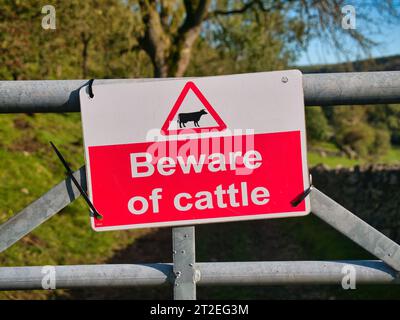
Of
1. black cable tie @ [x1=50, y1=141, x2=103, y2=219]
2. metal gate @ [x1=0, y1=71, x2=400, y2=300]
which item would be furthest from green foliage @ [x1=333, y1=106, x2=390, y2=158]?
black cable tie @ [x1=50, y1=141, x2=103, y2=219]

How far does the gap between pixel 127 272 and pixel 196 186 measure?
469 millimetres

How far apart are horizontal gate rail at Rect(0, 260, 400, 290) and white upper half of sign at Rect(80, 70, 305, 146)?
53 cm

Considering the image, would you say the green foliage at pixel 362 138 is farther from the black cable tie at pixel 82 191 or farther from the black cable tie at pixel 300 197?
the black cable tie at pixel 82 191

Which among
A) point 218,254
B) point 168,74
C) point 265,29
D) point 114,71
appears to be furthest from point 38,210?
point 114,71

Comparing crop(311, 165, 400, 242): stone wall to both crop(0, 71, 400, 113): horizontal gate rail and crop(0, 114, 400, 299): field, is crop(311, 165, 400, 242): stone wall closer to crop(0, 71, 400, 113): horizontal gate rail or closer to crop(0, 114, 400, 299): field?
crop(0, 114, 400, 299): field

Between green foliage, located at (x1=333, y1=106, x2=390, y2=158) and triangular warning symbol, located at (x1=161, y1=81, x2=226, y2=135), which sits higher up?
green foliage, located at (x1=333, y1=106, x2=390, y2=158)

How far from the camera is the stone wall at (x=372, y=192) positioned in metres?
10.9

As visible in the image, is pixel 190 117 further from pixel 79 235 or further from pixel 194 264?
pixel 79 235

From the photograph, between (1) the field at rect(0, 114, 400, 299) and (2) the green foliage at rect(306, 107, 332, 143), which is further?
(2) the green foliage at rect(306, 107, 332, 143)

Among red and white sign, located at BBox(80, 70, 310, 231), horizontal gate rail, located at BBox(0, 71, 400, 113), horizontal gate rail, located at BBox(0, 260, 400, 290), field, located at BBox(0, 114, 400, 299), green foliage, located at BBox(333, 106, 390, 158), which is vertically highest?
green foliage, located at BBox(333, 106, 390, 158)

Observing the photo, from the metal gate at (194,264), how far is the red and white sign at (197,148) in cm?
8

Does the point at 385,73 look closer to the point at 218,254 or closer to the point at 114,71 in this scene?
the point at 218,254

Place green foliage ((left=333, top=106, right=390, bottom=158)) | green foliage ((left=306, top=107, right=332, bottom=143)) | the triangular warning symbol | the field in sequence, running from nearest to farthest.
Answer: the triangular warning symbol
the field
green foliage ((left=306, top=107, right=332, bottom=143))
green foliage ((left=333, top=106, right=390, bottom=158))

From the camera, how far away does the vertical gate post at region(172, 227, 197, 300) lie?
220 cm
